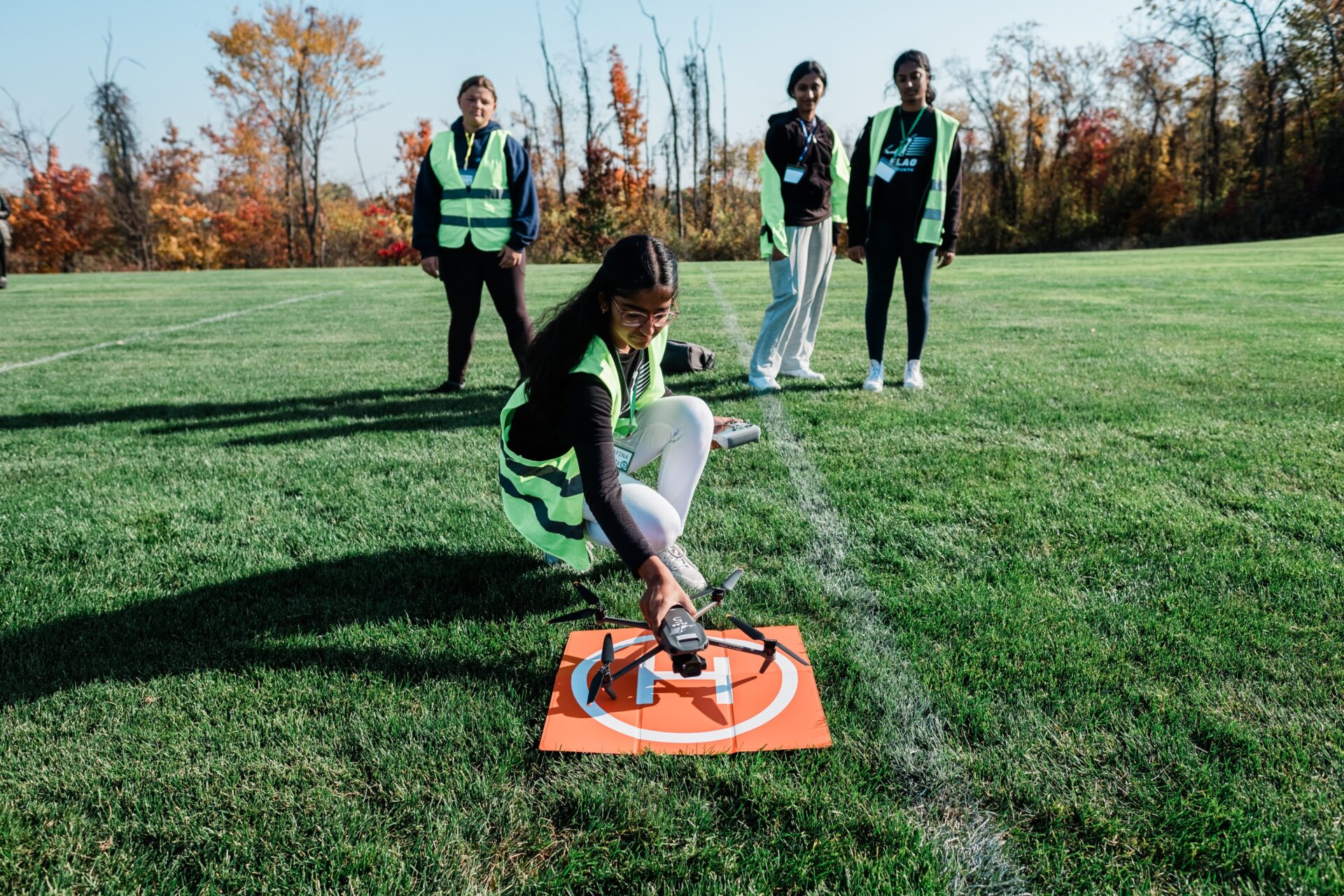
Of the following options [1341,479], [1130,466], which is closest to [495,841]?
[1130,466]

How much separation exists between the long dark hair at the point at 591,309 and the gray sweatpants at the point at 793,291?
11.2 ft

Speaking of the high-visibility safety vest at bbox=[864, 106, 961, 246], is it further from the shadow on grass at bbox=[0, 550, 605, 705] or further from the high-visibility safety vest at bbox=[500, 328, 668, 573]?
the shadow on grass at bbox=[0, 550, 605, 705]

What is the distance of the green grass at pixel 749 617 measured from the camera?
1671 millimetres

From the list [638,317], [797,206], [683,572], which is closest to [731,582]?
[683,572]

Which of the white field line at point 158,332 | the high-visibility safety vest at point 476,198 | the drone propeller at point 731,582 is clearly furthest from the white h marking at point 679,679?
the white field line at point 158,332

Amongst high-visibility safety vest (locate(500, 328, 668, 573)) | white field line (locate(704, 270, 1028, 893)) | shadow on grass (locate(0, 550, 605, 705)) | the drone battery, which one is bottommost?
white field line (locate(704, 270, 1028, 893))

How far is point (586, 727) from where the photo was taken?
2.09 m

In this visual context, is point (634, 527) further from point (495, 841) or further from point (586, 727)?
point (495, 841)

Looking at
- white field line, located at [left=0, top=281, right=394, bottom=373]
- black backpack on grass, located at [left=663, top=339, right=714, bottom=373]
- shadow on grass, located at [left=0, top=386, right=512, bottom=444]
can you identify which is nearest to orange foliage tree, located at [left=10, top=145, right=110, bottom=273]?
white field line, located at [left=0, top=281, right=394, bottom=373]

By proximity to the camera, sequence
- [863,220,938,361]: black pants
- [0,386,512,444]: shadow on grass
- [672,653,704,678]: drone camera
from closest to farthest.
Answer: [672,653,704,678]: drone camera, [0,386,512,444]: shadow on grass, [863,220,938,361]: black pants

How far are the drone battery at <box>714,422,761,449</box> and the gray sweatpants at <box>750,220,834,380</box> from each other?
2737 millimetres

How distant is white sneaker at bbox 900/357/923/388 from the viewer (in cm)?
575

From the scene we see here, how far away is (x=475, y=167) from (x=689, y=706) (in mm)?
4579

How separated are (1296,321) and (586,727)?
30.5 feet
